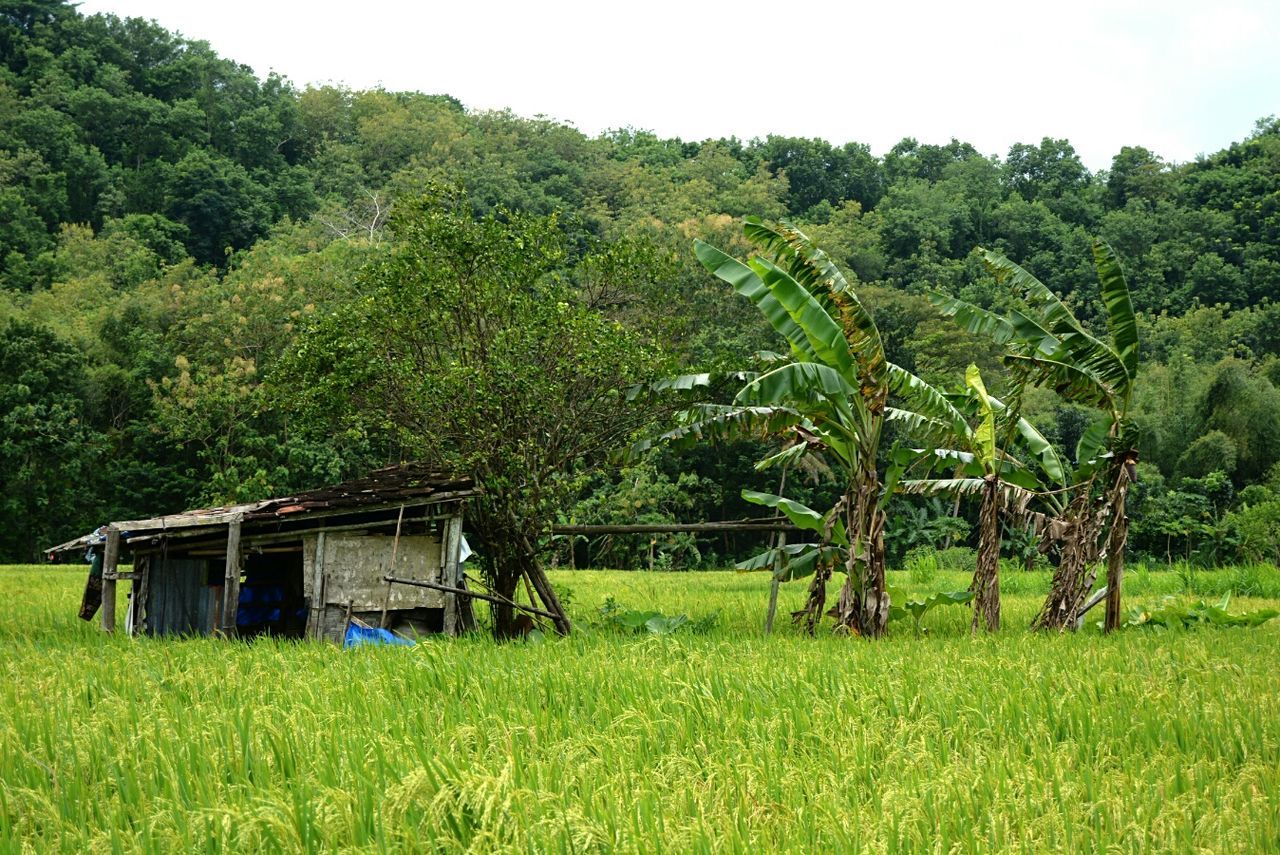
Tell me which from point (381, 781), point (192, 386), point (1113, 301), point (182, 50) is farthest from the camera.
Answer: point (182, 50)

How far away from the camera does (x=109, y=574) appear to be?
10320mm

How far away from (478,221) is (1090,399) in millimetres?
6785

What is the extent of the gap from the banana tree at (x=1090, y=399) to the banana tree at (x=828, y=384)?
1.52 meters

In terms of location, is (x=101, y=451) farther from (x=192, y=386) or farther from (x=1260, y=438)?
(x=1260, y=438)

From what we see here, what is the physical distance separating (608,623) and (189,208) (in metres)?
32.1

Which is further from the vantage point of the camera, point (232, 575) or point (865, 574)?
point (865, 574)

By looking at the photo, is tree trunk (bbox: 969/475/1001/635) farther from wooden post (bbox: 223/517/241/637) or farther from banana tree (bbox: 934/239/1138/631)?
wooden post (bbox: 223/517/241/637)

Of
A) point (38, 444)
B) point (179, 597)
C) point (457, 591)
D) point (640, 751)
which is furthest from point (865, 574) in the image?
point (38, 444)

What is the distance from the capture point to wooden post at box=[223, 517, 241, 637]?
997 cm

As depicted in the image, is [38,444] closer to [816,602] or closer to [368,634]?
[368,634]

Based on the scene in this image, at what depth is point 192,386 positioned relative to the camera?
26719 millimetres

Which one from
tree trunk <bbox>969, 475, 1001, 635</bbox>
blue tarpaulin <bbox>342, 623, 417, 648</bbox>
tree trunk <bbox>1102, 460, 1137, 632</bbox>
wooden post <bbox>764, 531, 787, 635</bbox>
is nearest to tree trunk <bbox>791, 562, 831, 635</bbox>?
wooden post <bbox>764, 531, 787, 635</bbox>

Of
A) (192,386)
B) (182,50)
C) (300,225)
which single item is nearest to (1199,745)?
(192,386)

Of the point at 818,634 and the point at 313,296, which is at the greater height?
the point at 313,296
